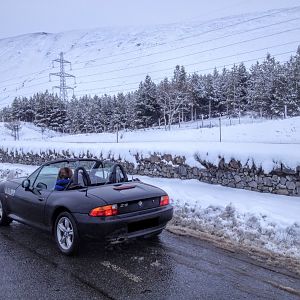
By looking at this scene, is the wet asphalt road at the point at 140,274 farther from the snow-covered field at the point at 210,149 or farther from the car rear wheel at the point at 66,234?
the snow-covered field at the point at 210,149

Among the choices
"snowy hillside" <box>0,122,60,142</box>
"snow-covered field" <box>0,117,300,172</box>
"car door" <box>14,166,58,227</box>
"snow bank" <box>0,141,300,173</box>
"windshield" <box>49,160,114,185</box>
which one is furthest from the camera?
"snowy hillside" <box>0,122,60,142</box>

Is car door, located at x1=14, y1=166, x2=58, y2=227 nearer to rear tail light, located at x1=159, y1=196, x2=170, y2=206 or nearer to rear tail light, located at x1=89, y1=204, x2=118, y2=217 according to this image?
rear tail light, located at x1=89, y1=204, x2=118, y2=217

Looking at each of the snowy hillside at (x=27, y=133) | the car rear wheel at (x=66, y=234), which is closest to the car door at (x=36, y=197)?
the car rear wheel at (x=66, y=234)

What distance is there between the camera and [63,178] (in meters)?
5.82

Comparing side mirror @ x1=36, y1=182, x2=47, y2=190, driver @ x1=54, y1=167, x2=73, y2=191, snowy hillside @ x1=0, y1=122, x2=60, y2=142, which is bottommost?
side mirror @ x1=36, y1=182, x2=47, y2=190

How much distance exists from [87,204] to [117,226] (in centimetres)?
50

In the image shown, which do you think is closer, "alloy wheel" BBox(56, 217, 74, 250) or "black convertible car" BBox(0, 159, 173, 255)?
"black convertible car" BBox(0, 159, 173, 255)

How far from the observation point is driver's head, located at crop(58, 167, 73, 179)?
5.84m

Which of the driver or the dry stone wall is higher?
the driver

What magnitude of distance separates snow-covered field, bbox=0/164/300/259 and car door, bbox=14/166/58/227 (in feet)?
8.17

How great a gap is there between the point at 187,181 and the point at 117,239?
263 inches

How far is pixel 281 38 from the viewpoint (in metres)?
197

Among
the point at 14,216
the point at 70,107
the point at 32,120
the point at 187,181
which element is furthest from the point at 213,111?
the point at 14,216

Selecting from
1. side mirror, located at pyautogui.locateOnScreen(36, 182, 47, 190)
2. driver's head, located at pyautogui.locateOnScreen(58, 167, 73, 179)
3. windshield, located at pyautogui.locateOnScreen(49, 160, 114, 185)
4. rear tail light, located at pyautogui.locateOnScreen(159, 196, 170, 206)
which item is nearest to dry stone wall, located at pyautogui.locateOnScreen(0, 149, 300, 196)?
rear tail light, located at pyautogui.locateOnScreen(159, 196, 170, 206)
